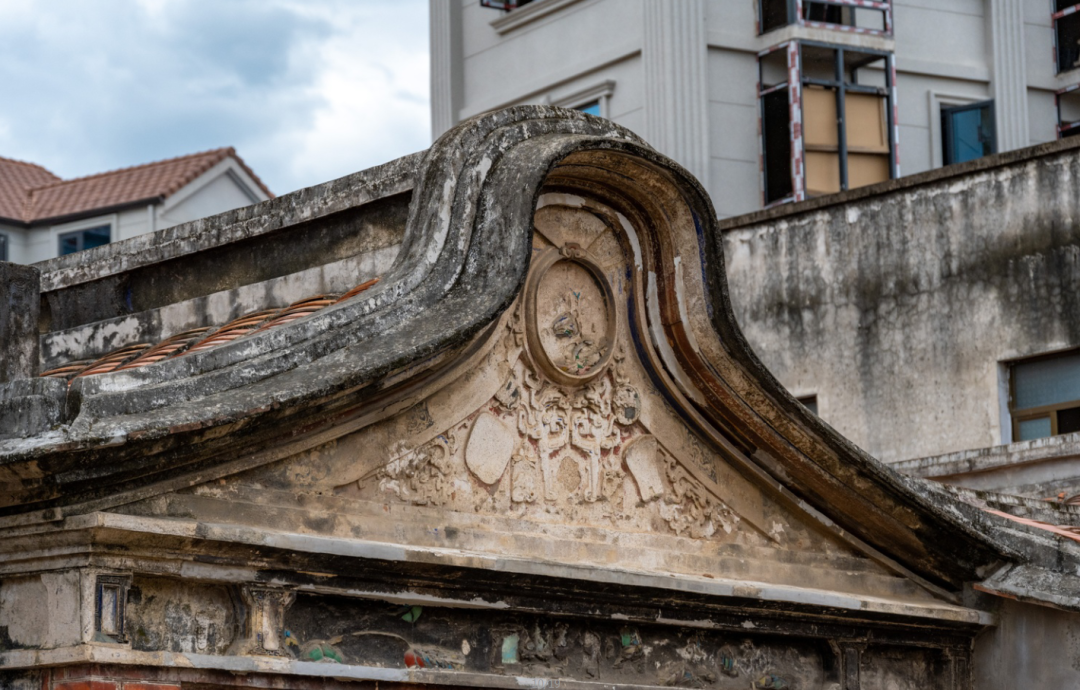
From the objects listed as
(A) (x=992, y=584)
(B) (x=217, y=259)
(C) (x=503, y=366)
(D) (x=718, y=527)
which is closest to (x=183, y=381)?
(C) (x=503, y=366)

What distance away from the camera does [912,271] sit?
16.2 meters

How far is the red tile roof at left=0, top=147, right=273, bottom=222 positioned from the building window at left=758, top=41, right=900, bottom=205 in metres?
11.3

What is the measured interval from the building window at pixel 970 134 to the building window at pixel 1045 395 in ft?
29.4

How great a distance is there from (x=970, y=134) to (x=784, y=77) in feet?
9.75

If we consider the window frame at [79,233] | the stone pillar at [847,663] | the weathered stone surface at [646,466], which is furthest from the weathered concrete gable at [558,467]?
the window frame at [79,233]

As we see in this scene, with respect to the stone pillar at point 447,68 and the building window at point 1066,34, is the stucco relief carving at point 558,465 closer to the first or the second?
the stone pillar at point 447,68

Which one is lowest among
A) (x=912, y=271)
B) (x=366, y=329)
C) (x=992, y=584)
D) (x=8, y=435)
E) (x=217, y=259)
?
(x=992, y=584)

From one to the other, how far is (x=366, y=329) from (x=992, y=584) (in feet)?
13.7

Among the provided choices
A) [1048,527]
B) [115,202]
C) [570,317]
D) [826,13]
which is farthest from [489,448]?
[115,202]

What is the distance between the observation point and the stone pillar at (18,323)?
6840mm

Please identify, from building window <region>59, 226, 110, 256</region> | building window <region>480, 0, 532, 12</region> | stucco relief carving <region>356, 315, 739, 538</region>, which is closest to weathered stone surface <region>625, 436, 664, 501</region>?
stucco relief carving <region>356, 315, 739, 538</region>

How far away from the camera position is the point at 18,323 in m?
6.91

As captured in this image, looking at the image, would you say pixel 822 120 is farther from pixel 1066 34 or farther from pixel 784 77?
pixel 1066 34

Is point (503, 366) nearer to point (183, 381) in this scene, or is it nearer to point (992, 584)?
point (183, 381)
